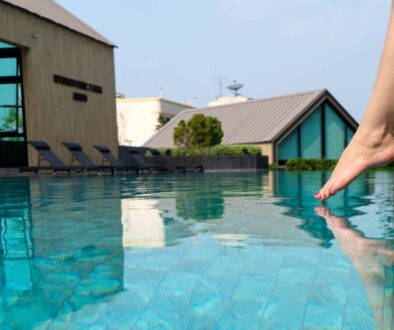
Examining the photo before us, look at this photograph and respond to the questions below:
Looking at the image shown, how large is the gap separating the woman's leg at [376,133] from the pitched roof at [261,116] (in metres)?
19.7

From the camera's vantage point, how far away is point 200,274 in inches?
70.6

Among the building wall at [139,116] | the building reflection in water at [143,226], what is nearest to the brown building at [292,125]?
the building wall at [139,116]

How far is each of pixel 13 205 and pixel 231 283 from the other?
136 inches

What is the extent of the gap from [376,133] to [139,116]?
3915 centimetres

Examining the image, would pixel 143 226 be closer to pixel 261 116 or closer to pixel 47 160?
pixel 47 160

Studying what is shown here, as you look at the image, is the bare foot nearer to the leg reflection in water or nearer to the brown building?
the leg reflection in water

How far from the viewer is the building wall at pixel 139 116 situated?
40219 mm

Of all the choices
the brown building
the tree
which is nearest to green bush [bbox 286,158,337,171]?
the brown building

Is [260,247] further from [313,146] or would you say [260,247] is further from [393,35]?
[313,146]

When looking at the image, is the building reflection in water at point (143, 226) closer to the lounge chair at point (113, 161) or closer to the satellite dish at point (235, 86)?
the lounge chair at point (113, 161)

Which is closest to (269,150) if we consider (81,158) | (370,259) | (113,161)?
(113,161)

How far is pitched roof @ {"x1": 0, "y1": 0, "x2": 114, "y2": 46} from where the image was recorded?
1332 cm

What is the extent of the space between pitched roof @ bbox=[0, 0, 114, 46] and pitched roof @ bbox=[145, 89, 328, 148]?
31.4 feet

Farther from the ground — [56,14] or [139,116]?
[56,14]
